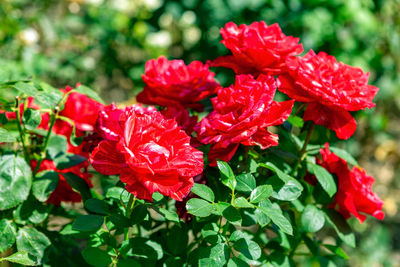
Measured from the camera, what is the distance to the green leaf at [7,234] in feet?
2.84

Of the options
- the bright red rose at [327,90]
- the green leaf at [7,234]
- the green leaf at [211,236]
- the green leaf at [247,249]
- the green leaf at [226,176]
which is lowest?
the green leaf at [7,234]

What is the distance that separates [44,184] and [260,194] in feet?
1.61

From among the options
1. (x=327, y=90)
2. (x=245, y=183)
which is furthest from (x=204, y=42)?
(x=245, y=183)

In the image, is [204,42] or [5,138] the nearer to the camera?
[5,138]

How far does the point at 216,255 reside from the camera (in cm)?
74

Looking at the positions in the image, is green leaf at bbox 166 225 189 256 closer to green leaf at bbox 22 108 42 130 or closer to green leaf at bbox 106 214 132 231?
green leaf at bbox 106 214 132 231

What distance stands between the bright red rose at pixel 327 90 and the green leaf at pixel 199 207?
298 millimetres

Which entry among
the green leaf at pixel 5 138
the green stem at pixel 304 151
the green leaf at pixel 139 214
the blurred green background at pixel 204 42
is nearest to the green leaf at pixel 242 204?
the green leaf at pixel 139 214

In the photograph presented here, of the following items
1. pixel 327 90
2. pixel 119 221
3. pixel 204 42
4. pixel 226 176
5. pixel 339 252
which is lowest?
pixel 204 42

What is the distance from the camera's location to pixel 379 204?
3.46 feet

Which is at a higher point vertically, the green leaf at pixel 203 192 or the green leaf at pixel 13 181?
the green leaf at pixel 203 192

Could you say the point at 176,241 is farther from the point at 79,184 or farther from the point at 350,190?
the point at 350,190

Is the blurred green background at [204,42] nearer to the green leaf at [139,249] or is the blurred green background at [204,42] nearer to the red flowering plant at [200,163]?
the red flowering plant at [200,163]

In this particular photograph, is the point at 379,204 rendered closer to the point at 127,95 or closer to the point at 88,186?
the point at 88,186
